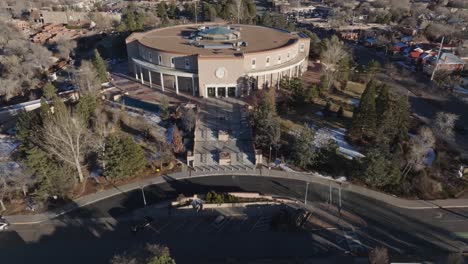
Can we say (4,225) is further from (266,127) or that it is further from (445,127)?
(445,127)

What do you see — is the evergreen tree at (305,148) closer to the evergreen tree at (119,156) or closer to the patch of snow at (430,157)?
the patch of snow at (430,157)

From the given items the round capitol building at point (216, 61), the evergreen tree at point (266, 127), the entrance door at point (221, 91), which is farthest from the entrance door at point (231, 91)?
the evergreen tree at point (266, 127)

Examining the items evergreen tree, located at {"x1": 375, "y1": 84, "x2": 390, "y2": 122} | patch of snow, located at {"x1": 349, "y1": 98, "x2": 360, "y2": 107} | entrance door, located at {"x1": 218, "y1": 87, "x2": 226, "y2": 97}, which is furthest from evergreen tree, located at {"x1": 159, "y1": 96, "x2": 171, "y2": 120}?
patch of snow, located at {"x1": 349, "y1": 98, "x2": 360, "y2": 107}

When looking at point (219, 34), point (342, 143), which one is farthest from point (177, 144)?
point (219, 34)

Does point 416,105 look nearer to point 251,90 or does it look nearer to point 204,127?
point 251,90

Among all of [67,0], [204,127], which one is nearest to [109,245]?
[204,127]
